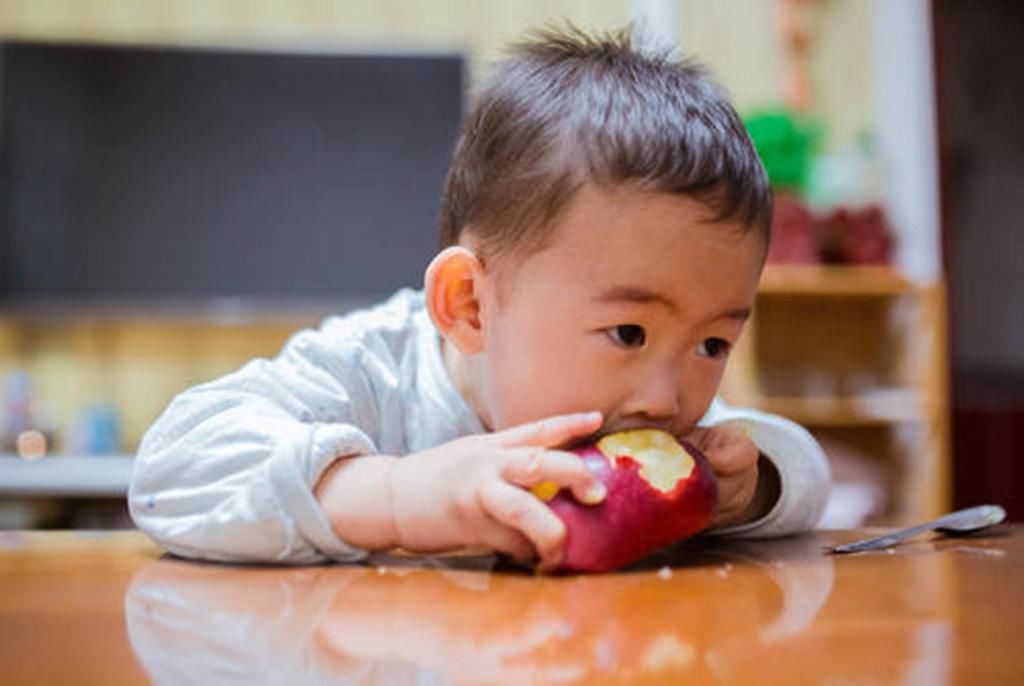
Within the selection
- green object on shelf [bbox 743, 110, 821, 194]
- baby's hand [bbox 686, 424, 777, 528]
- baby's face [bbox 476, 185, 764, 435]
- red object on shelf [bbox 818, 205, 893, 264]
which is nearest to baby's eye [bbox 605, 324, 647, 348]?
baby's face [bbox 476, 185, 764, 435]

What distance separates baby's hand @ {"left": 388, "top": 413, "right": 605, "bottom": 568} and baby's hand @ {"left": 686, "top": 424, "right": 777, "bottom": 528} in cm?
14

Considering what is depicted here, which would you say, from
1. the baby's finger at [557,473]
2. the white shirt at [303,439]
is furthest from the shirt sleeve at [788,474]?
the baby's finger at [557,473]

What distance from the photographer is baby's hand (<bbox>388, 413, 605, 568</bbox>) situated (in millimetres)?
583

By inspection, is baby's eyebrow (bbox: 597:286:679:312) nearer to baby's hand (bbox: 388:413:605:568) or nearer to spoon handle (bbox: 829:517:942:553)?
baby's hand (bbox: 388:413:605:568)

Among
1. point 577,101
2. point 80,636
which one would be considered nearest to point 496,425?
point 577,101

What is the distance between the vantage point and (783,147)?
110 inches

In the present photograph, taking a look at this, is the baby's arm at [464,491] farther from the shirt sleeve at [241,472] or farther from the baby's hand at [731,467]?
the baby's hand at [731,467]

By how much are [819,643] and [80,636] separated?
26 centimetres

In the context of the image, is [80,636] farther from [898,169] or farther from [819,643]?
[898,169]

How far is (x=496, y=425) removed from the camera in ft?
2.45

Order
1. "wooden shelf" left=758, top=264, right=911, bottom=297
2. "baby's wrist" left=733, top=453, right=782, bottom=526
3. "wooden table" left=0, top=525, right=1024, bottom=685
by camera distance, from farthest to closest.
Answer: "wooden shelf" left=758, top=264, right=911, bottom=297 < "baby's wrist" left=733, top=453, right=782, bottom=526 < "wooden table" left=0, top=525, right=1024, bottom=685

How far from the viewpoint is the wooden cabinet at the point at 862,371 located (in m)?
2.72

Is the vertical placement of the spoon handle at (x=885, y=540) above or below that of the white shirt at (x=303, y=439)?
below

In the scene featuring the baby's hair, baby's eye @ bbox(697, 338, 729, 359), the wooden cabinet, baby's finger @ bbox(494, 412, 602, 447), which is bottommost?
the wooden cabinet
